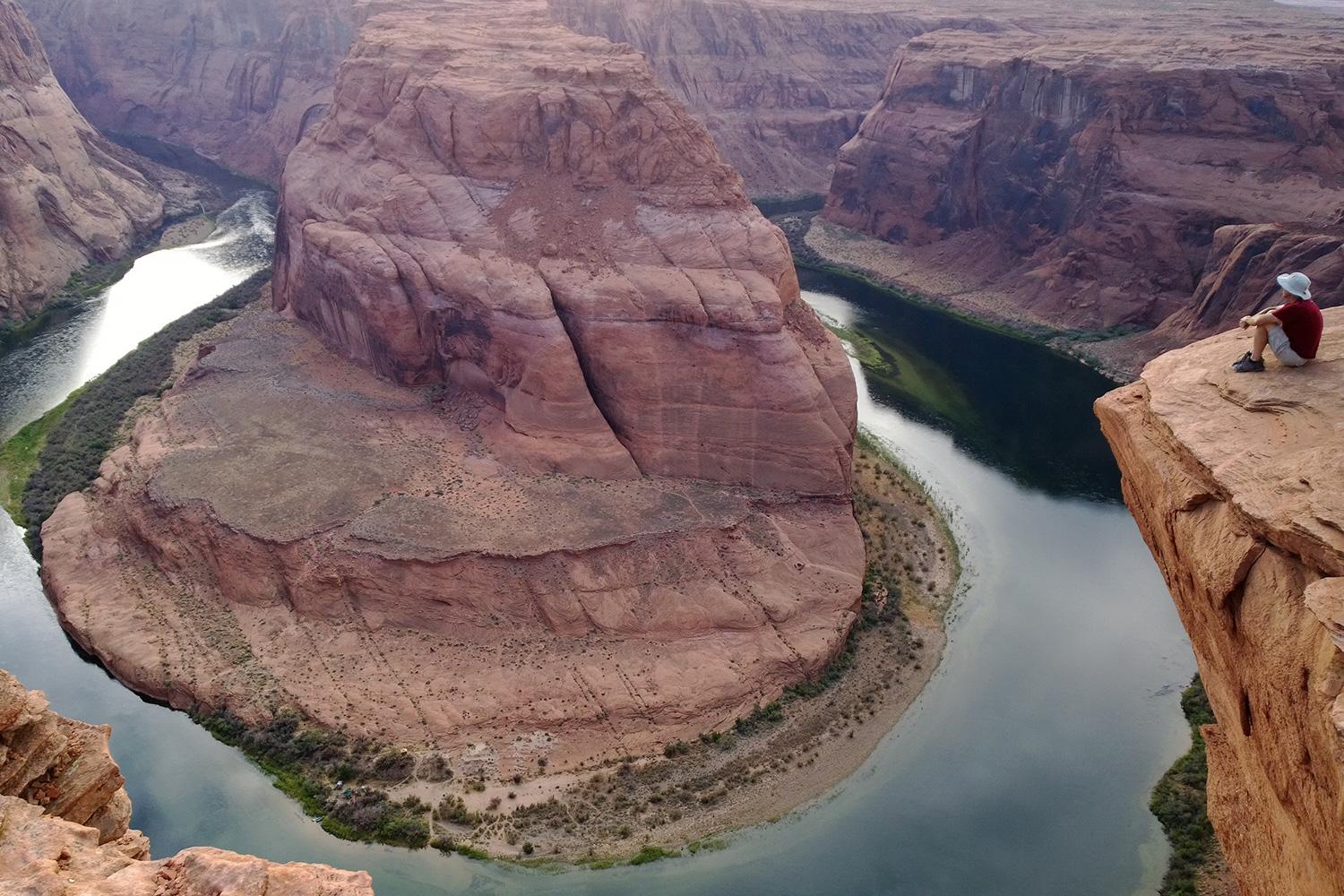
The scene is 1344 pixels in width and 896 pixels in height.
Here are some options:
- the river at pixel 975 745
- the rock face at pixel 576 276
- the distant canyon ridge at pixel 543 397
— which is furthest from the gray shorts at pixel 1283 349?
the rock face at pixel 576 276

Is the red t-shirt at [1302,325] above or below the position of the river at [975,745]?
above

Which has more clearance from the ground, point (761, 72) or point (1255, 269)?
point (1255, 269)

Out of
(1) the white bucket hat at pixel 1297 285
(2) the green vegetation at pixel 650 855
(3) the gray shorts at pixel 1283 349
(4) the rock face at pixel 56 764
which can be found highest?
(1) the white bucket hat at pixel 1297 285

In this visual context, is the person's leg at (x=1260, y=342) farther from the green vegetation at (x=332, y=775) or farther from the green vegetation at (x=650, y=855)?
the green vegetation at (x=332, y=775)

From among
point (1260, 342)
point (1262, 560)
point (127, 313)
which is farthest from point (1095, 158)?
point (127, 313)

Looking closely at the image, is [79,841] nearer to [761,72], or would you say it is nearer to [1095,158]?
[1095,158]

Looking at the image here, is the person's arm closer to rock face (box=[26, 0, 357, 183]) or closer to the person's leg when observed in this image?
the person's leg
